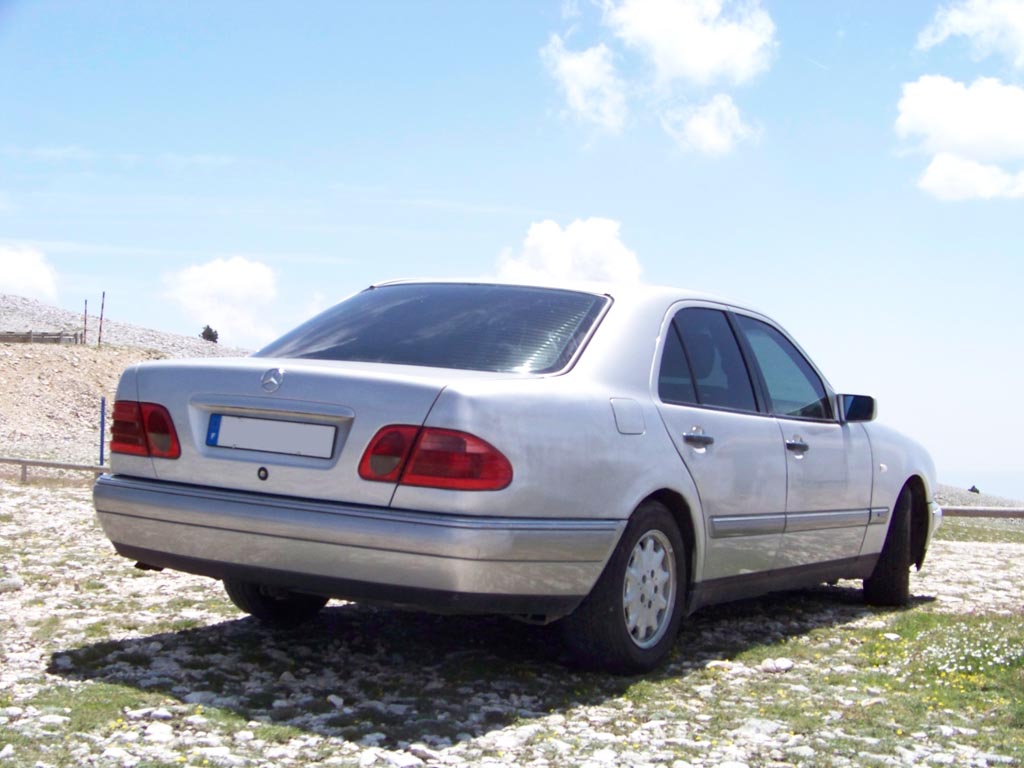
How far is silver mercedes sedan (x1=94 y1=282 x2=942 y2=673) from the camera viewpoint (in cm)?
432

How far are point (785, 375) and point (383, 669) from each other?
9.23 feet

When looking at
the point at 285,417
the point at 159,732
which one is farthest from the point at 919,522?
the point at 159,732

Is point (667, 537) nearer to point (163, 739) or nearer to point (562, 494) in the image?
point (562, 494)

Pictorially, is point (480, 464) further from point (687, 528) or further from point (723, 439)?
point (723, 439)

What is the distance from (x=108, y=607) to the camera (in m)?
6.30

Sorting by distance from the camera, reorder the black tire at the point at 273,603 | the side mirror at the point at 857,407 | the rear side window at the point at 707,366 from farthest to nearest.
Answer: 1. the side mirror at the point at 857,407
2. the black tire at the point at 273,603
3. the rear side window at the point at 707,366

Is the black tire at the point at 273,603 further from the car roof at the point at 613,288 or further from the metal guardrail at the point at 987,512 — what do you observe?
the metal guardrail at the point at 987,512

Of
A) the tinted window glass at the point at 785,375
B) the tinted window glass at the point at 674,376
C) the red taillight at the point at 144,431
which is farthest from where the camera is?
the tinted window glass at the point at 785,375

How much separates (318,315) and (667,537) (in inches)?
77.7

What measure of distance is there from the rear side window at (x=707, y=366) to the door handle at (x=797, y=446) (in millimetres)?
283

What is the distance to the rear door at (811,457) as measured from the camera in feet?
20.5

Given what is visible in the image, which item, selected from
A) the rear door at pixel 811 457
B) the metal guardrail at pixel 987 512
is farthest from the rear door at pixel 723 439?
the metal guardrail at pixel 987 512

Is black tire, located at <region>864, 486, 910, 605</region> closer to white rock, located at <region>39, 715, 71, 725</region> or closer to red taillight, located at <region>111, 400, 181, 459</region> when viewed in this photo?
red taillight, located at <region>111, 400, 181, 459</region>

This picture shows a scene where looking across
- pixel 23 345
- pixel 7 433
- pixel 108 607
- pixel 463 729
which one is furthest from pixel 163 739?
pixel 23 345
